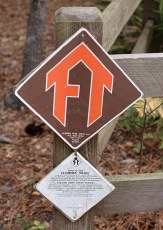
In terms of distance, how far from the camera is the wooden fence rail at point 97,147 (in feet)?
7.41

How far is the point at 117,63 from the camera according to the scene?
2.38 metres

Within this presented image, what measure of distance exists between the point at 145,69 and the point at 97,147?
1.46ft

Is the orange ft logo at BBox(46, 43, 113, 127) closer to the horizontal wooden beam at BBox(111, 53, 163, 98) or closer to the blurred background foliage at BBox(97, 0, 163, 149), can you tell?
the horizontal wooden beam at BBox(111, 53, 163, 98)

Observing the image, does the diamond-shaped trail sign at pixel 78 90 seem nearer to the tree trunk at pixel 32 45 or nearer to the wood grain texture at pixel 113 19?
the wood grain texture at pixel 113 19

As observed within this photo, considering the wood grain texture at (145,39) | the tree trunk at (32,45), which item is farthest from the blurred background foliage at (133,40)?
the tree trunk at (32,45)

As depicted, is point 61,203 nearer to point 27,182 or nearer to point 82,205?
point 82,205

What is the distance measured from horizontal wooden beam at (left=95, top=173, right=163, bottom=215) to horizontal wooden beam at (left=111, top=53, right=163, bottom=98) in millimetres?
470

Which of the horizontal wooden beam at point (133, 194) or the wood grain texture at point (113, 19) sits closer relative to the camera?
the horizontal wooden beam at point (133, 194)

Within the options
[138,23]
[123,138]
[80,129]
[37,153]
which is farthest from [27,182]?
[138,23]

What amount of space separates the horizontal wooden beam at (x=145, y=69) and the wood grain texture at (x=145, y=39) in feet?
10.0

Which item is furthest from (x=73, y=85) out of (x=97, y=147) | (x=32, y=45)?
(x=32, y=45)

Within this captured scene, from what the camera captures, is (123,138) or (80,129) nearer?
(80,129)

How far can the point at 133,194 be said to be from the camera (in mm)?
2662

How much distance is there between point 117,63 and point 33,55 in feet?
12.0
